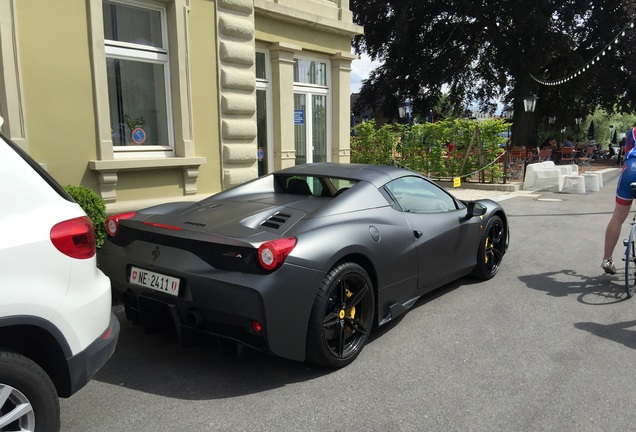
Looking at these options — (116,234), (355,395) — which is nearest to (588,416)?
(355,395)

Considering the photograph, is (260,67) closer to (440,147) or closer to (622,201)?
(622,201)

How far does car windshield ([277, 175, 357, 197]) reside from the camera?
→ 187 inches

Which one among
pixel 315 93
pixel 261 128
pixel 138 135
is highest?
pixel 315 93

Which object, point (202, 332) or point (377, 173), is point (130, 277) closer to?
point (202, 332)

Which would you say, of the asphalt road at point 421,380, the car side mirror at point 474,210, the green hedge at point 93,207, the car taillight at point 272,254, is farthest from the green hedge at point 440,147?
the car taillight at point 272,254

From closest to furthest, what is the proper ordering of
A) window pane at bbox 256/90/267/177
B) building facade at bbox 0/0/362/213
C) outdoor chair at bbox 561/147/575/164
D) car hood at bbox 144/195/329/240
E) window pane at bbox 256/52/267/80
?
car hood at bbox 144/195/329/240, building facade at bbox 0/0/362/213, window pane at bbox 256/52/267/80, window pane at bbox 256/90/267/177, outdoor chair at bbox 561/147/575/164

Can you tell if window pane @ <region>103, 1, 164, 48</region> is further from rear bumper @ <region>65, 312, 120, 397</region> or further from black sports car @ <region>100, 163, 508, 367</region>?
rear bumper @ <region>65, 312, 120, 397</region>

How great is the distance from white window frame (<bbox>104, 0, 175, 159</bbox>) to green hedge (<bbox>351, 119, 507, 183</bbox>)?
390 inches

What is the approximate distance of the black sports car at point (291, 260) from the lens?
325 centimetres

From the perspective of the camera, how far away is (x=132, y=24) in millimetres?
7902

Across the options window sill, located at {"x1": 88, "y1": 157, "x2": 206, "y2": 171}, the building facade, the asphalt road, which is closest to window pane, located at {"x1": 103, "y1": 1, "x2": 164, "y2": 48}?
the building facade

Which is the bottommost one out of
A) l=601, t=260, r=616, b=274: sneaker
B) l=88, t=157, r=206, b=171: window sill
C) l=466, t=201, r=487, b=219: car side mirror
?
l=601, t=260, r=616, b=274: sneaker

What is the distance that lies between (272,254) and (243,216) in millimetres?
789

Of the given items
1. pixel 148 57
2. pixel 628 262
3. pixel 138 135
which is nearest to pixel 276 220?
pixel 628 262
